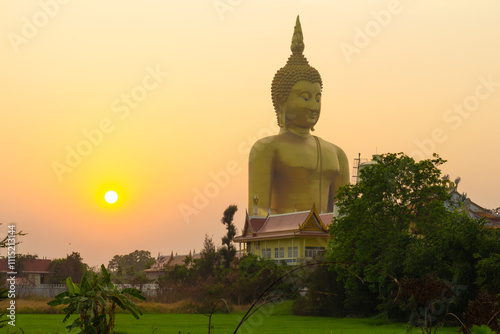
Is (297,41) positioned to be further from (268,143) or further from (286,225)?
(286,225)

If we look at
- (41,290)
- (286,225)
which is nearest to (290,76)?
(286,225)

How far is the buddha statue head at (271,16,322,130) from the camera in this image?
174 feet

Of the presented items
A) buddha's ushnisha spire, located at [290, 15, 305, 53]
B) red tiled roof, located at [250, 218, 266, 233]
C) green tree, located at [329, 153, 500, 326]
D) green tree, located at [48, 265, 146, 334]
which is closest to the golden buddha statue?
buddha's ushnisha spire, located at [290, 15, 305, 53]

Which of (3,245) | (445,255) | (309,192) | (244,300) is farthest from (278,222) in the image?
(3,245)

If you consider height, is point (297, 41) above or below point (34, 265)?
above

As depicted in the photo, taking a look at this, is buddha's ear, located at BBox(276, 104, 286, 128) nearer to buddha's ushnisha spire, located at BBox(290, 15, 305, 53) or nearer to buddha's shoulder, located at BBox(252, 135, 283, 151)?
buddha's shoulder, located at BBox(252, 135, 283, 151)

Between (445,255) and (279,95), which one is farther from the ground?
(279,95)

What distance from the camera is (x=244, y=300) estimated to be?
116 ft

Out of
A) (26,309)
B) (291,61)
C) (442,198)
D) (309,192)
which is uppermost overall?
(291,61)

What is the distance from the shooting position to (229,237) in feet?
141

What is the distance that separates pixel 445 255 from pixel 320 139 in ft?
104

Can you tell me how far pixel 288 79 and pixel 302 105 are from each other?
7.18 feet

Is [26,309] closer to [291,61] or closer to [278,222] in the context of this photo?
[278,222]

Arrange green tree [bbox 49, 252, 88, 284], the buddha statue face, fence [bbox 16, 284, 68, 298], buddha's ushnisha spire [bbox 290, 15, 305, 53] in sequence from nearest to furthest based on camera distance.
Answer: fence [bbox 16, 284, 68, 298] → green tree [bbox 49, 252, 88, 284] → the buddha statue face → buddha's ushnisha spire [bbox 290, 15, 305, 53]
